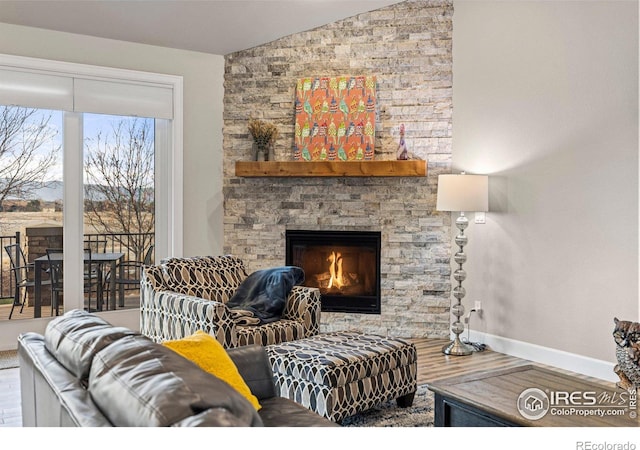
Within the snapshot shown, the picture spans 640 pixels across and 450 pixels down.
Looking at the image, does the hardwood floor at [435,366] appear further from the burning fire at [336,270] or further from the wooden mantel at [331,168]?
the wooden mantel at [331,168]

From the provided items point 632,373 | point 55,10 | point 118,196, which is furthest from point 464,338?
point 55,10

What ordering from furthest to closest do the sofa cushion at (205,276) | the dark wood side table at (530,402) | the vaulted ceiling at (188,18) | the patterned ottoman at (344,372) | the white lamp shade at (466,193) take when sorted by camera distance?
the white lamp shade at (466,193), the vaulted ceiling at (188,18), the sofa cushion at (205,276), the patterned ottoman at (344,372), the dark wood side table at (530,402)

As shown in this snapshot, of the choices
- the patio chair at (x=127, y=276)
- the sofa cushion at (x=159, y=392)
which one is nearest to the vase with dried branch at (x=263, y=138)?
the patio chair at (x=127, y=276)

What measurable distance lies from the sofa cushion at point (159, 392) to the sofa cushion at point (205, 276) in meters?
2.67

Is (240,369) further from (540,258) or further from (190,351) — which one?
(540,258)

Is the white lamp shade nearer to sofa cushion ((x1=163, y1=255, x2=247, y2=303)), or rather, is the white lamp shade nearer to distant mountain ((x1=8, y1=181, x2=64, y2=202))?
sofa cushion ((x1=163, y1=255, x2=247, y2=303))

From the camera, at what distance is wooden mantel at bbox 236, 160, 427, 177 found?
5648mm

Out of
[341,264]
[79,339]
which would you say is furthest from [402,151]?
[79,339]

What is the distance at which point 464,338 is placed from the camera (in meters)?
5.64

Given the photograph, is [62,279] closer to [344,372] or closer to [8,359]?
[8,359]

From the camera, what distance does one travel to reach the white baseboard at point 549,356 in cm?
450

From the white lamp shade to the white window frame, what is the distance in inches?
102

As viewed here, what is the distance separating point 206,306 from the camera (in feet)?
12.2

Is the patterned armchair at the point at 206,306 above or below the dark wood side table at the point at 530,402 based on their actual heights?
above
